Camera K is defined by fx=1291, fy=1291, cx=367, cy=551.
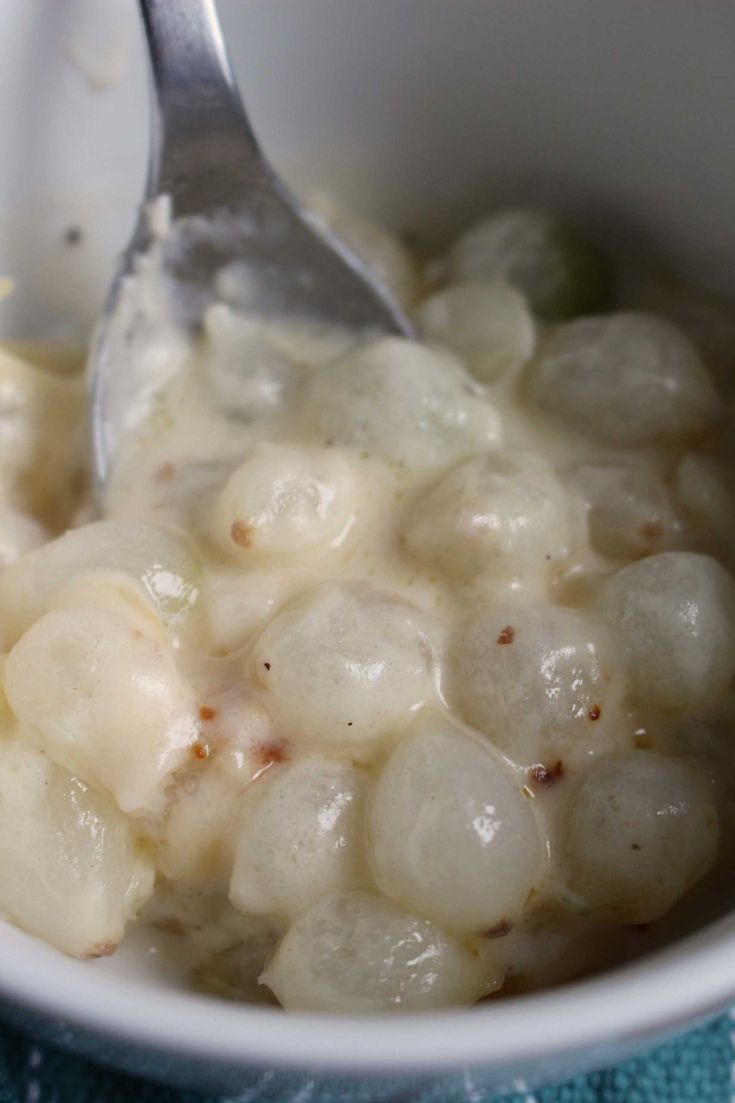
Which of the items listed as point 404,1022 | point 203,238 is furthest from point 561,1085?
point 203,238

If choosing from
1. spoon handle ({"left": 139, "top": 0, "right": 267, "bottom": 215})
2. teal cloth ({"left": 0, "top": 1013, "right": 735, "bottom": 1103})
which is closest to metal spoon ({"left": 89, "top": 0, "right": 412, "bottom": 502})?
spoon handle ({"left": 139, "top": 0, "right": 267, "bottom": 215})

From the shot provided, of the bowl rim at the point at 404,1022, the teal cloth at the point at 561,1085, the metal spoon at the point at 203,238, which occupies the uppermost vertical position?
the metal spoon at the point at 203,238

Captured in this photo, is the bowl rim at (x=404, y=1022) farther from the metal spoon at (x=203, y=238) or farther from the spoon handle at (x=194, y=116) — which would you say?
the spoon handle at (x=194, y=116)

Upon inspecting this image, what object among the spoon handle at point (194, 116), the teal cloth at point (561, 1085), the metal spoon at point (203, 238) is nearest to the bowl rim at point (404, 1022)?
the teal cloth at point (561, 1085)

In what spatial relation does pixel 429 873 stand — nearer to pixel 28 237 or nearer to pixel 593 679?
pixel 593 679

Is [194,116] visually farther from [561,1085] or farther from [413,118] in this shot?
[561,1085]
